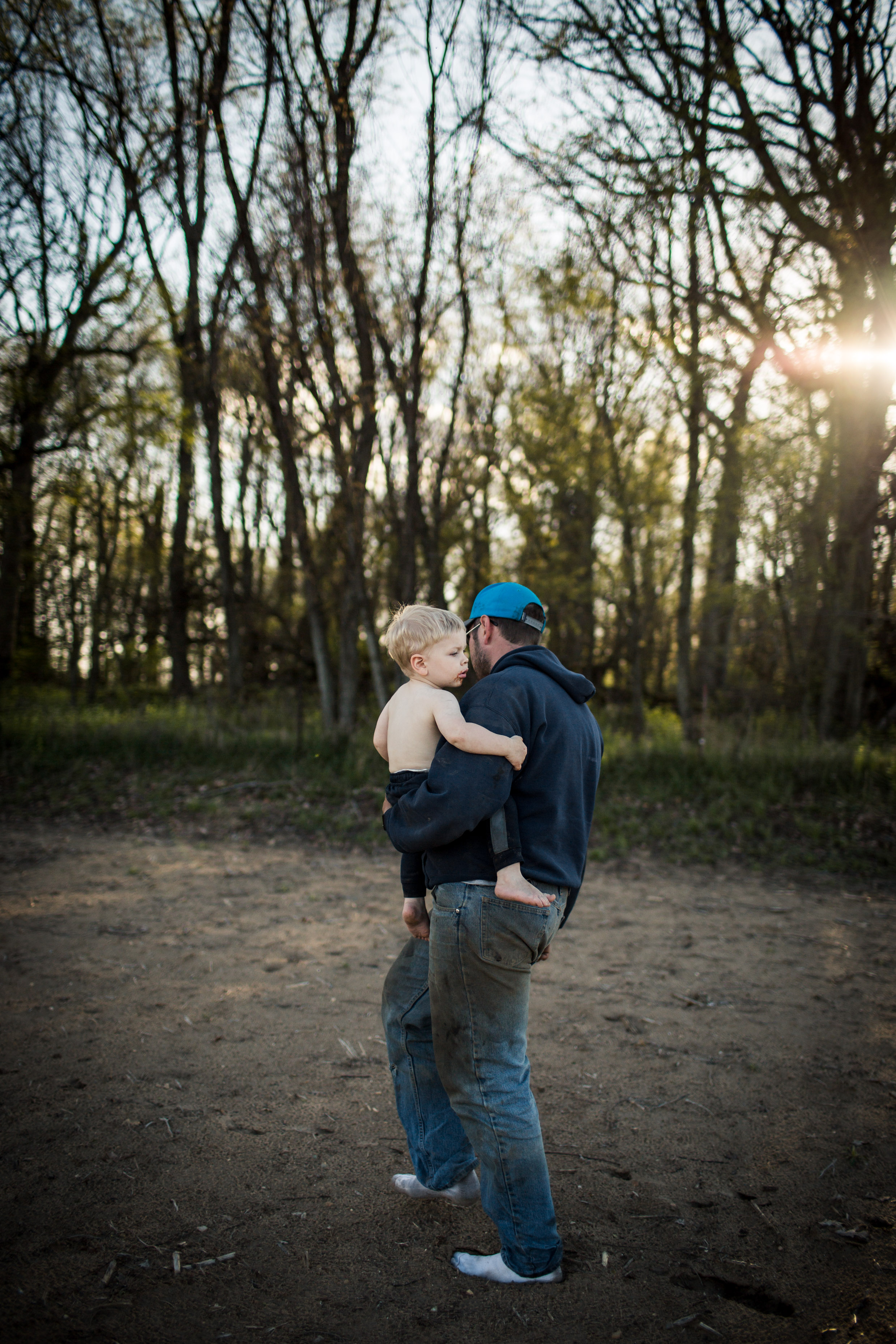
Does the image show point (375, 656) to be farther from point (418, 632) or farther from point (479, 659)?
point (418, 632)

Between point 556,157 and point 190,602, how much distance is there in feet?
41.0

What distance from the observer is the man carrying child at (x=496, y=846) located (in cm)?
212

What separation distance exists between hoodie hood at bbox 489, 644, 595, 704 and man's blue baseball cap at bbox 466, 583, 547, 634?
10cm

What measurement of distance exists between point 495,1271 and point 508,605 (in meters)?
2.02

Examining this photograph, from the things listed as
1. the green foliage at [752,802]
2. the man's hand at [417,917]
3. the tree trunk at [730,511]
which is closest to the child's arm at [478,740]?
the man's hand at [417,917]

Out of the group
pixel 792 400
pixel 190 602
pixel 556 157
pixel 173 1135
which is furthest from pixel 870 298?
pixel 190 602

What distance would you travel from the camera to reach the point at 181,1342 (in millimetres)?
2061

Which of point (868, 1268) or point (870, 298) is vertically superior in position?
point (870, 298)

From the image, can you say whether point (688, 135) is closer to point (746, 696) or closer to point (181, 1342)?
point (746, 696)

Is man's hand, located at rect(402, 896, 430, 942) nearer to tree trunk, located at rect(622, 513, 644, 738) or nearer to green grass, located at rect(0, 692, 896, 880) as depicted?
green grass, located at rect(0, 692, 896, 880)

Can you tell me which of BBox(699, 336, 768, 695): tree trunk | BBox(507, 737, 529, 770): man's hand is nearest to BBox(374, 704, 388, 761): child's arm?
BBox(507, 737, 529, 770): man's hand

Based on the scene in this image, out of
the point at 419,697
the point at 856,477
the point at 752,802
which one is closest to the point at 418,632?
the point at 419,697

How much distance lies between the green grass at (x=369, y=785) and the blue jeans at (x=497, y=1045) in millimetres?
6163

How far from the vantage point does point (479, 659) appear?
2482 millimetres
